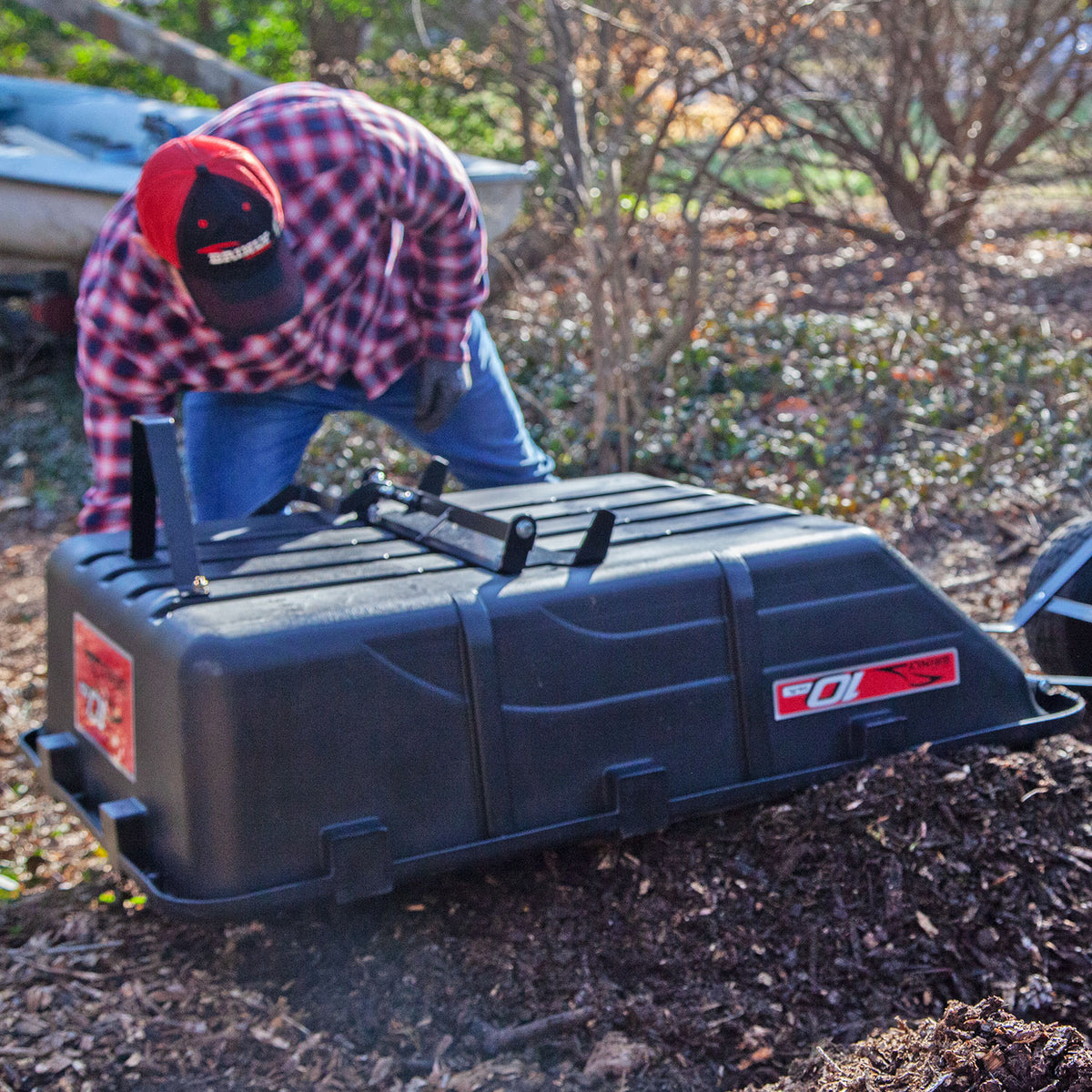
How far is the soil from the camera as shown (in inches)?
81.4

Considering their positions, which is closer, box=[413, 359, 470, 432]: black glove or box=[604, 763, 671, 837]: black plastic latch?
box=[604, 763, 671, 837]: black plastic latch

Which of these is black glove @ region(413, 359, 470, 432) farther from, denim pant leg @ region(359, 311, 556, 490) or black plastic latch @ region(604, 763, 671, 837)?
black plastic latch @ region(604, 763, 671, 837)

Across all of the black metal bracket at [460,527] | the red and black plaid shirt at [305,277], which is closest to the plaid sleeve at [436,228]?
the red and black plaid shirt at [305,277]

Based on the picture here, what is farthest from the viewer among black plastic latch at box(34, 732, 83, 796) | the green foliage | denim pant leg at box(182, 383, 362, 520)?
the green foliage

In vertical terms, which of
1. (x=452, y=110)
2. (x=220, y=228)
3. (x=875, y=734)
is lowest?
(x=875, y=734)

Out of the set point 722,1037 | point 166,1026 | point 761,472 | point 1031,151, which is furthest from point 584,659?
point 1031,151

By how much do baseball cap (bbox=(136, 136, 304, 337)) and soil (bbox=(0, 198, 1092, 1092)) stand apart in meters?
1.25

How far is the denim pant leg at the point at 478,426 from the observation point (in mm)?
3361

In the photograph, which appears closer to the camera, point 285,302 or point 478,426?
point 285,302

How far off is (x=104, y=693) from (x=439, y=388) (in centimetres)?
124

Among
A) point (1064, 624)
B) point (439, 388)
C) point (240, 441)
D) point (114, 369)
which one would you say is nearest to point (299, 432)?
point (240, 441)

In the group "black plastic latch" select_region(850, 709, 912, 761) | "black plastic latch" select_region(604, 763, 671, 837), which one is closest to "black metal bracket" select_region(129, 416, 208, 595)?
"black plastic latch" select_region(604, 763, 671, 837)

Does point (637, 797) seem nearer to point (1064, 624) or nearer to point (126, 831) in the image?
point (126, 831)

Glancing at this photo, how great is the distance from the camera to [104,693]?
2.31m
